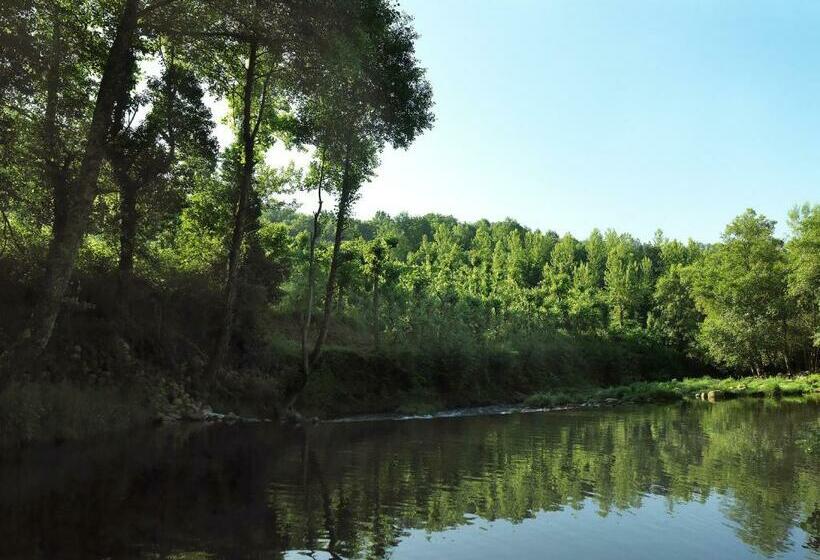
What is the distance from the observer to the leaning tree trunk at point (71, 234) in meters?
12.5

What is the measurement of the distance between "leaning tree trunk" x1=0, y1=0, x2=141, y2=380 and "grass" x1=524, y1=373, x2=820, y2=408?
3365cm

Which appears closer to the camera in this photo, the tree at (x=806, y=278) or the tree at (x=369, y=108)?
the tree at (x=369, y=108)

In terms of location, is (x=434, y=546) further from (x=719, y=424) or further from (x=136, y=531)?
(x=719, y=424)

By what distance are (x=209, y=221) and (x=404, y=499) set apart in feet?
71.7

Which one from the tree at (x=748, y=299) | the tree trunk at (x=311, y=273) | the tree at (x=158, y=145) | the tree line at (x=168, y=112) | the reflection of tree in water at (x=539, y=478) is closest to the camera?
the reflection of tree in water at (x=539, y=478)

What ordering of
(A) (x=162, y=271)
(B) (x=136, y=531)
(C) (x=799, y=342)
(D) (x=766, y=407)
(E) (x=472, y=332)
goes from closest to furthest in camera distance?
(B) (x=136, y=531) < (A) (x=162, y=271) < (D) (x=766, y=407) < (E) (x=472, y=332) < (C) (x=799, y=342)

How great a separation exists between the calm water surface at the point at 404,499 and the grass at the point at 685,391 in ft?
81.0

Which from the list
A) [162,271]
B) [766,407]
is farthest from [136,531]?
[766,407]

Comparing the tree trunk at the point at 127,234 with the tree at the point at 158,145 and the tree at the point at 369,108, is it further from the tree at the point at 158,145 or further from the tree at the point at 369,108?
the tree at the point at 369,108

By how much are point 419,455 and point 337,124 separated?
47.3 feet

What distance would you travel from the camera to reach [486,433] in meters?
22.8

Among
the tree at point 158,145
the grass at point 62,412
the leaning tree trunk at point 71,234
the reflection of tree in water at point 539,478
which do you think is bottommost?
the reflection of tree in water at point 539,478

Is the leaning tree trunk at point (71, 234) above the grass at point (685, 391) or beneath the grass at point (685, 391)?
above

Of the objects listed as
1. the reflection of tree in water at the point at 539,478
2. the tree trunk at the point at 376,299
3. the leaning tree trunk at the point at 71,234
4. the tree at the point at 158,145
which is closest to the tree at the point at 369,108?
the tree at the point at 158,145
